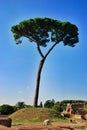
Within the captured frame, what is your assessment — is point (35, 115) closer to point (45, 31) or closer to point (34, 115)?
point (34, 115)

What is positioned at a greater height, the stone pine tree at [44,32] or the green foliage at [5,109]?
the stone pine tree at [44,32]

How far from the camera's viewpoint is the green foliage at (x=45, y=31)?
1330 inches

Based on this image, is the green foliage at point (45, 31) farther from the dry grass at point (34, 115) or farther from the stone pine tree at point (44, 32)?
the dry grass at point (34, 115)

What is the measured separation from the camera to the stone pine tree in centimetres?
3372

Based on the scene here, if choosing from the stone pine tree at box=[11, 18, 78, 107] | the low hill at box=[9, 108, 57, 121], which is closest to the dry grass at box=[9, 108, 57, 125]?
the low hill at box=[9, 108, 57, 121]

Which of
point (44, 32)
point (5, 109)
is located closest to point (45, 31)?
point (44, 32)

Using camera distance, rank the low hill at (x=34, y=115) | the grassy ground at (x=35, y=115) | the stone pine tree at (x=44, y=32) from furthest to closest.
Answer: the stone pine tree at (x=44, y=32) → the low hill at (x=34, y=115) → the grassy ground at (x=35, y=115)

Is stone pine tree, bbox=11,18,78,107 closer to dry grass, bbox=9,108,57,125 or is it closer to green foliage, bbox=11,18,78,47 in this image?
green foliage, bbox=11,18,78,47

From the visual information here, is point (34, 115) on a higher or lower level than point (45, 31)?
lower

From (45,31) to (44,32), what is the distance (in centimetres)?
19

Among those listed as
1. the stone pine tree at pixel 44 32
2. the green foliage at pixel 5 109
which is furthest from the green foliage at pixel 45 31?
the green foliage at pixel 5 109

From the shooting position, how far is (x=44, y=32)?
112ft

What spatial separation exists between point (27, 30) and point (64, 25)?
4.24 m

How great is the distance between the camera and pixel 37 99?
31.8m
